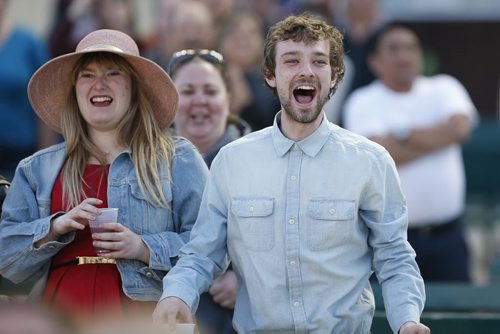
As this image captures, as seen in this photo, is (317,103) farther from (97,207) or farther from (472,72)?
(472,72)

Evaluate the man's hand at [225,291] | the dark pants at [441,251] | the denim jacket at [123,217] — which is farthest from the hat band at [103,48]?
the dark pants at [441,251]

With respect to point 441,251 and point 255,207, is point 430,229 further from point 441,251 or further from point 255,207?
point 255,207

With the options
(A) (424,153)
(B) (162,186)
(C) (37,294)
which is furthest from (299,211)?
(A) (424,153)

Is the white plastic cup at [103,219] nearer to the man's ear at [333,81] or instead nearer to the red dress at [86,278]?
the red dress at [86,278]

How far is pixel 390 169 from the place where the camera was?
4.66 meters

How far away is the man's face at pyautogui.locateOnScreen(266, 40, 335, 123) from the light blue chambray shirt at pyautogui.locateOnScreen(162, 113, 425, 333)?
100mm

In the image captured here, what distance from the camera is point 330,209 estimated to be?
4574 millimetres

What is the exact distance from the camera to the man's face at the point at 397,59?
8.37 meters

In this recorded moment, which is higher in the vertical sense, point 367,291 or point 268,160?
point 268,160

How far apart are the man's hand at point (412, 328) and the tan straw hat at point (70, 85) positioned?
150 centimetres

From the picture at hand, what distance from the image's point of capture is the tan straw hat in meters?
5.18

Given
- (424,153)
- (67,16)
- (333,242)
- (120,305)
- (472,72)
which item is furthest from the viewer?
(472,72)

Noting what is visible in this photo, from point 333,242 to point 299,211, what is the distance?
0.17 m

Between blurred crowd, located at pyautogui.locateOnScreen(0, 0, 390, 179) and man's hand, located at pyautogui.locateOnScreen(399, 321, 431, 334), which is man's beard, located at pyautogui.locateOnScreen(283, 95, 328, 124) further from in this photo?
blurred crowd, located at pyautogui.locateOnScreen(0, 0, 390, 179)
